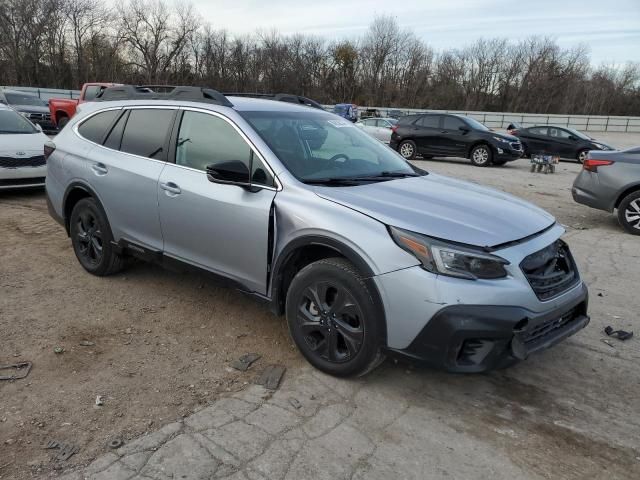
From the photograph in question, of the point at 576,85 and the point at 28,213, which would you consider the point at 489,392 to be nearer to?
the point at 28,213

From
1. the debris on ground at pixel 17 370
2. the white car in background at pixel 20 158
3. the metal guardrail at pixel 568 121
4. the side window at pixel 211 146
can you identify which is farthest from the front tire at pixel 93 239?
the metal guardrail at pixel 568 121

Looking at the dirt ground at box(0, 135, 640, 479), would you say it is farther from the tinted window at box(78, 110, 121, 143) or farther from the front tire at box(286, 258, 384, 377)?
the tinted window at box(78, 110, 121, 143)

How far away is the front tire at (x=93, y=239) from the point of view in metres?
4.76

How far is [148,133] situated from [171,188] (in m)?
0.72

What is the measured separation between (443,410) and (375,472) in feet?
2.44

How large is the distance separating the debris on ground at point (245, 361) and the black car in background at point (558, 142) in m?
19.4

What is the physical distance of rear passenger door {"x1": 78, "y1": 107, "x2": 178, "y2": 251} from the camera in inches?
166

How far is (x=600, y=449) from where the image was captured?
2.75 metres

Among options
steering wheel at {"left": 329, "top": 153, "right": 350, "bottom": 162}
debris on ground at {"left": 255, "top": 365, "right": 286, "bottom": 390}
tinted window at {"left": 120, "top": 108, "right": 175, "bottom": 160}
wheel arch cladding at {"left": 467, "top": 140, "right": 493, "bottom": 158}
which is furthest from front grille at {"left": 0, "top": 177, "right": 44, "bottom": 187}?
wheel arch cladding at {"left": 467, "top": 140, "right": 493, "bottom": 158}

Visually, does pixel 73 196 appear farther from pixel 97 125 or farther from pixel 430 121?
pixel 430 121

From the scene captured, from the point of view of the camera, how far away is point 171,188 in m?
4.00

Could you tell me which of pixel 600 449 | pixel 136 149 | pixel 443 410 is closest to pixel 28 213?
pixel 136 149

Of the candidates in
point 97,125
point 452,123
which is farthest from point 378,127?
point 97,125

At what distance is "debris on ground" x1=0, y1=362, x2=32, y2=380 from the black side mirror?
5.75 feet
